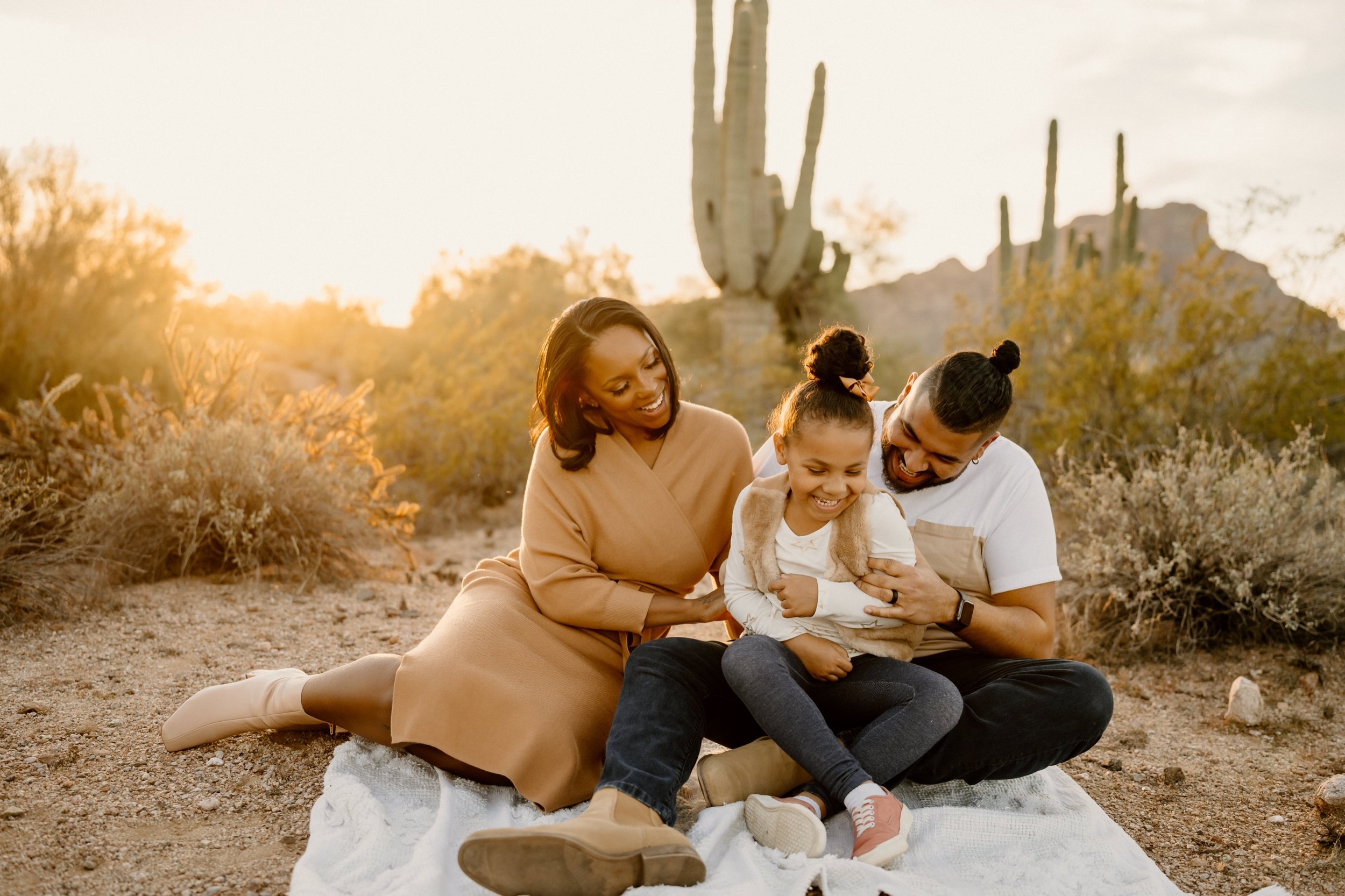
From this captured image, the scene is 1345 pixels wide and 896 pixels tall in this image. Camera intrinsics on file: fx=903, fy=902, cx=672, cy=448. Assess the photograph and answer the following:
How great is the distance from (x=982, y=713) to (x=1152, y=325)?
Answer: 492cm

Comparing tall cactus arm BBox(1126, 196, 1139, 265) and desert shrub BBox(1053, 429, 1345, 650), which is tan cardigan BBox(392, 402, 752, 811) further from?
tall cactus arm BBox(1126, 196, 1139, 265)

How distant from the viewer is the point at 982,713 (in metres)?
2.38

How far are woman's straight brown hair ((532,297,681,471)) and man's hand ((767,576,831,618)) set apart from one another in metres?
0.70

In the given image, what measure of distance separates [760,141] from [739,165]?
1.88 ft

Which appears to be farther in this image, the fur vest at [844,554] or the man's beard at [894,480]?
the man's beard at [894,480]

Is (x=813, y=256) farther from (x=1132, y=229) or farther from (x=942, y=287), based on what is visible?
(x=942, y=287)

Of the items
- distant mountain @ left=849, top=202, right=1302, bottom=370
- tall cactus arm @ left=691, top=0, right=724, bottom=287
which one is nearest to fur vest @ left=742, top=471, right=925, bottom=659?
tall cactus arm @ left=691, top=0, right=724, bottom=287

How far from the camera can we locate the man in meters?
2.23

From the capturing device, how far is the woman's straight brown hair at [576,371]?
105 inches

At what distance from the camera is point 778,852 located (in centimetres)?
211

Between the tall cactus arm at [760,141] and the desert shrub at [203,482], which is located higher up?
the tall cactus arm at [760,141]

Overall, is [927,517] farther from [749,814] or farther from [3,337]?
[3,337]

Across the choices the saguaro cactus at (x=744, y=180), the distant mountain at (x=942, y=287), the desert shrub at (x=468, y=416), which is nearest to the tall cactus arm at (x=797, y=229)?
the saguaro cactus at (x=744, y=180)

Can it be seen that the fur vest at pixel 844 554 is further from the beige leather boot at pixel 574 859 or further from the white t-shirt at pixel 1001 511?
the beige leather boot at pixel 574 859
